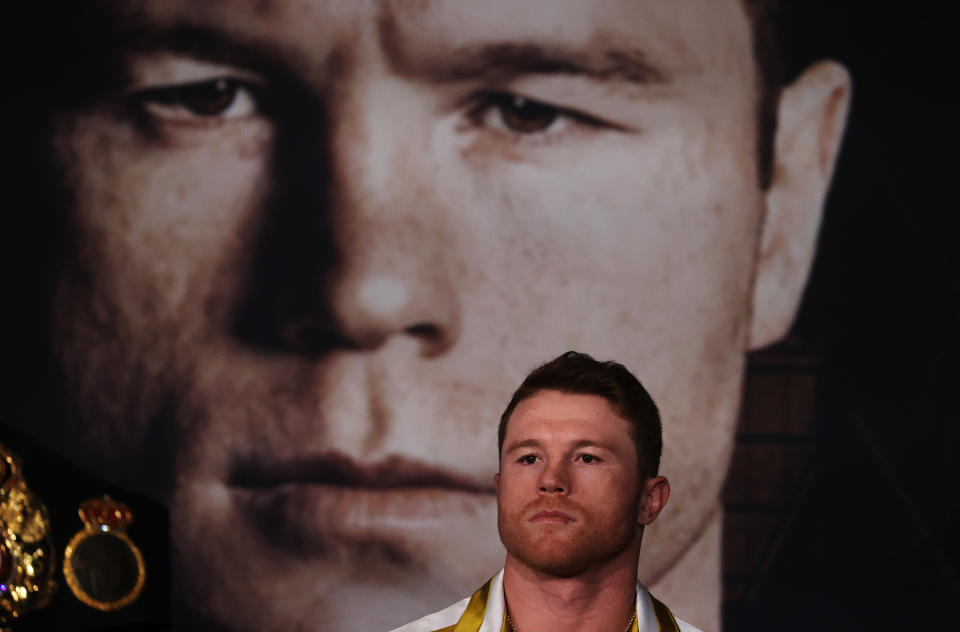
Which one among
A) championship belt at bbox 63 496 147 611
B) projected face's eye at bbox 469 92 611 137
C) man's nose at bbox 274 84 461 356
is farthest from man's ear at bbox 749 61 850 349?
championship belt at bbox 63 496 147 611

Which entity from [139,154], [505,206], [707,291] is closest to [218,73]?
[139,154]

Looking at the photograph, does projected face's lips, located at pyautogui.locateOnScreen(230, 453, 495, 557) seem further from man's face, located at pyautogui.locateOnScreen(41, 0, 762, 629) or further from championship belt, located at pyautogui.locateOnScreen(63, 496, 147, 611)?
championship belt, located at pyautogui.locateOnScreen(63, 496, 147, 611)

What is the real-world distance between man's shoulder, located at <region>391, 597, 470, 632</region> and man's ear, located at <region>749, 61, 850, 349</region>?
1.50m

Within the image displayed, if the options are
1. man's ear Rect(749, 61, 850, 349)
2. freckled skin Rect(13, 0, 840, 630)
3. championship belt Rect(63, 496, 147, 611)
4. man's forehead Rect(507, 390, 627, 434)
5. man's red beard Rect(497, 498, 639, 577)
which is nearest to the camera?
man's red beard Rect(497, 498, 639, 577)

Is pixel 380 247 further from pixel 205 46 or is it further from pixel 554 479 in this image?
pixel 554 479

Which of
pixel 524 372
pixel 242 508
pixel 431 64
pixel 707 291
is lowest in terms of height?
pixel 242 508

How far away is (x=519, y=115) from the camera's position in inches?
135

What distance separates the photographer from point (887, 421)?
358 cm

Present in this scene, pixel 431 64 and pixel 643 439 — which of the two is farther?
pixel 431 64

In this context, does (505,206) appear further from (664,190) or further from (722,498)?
(722,498)

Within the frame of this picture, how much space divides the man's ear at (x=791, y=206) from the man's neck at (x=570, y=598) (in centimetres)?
145

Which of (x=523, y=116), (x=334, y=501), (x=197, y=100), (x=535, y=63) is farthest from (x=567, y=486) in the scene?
(x=197, y=100)

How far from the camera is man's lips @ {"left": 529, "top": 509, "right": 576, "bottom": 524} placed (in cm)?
210

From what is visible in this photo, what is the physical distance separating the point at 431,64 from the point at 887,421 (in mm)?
1701
